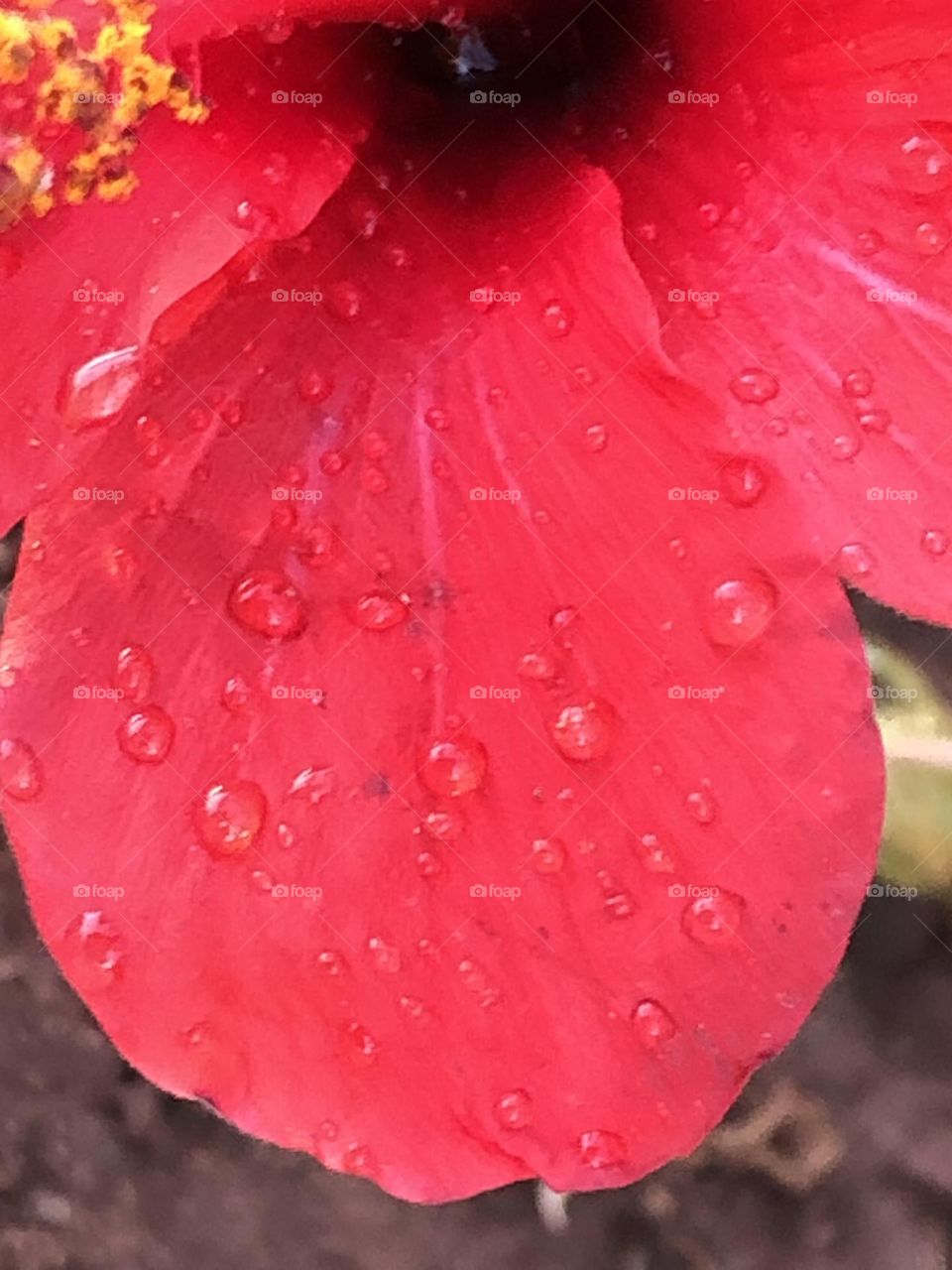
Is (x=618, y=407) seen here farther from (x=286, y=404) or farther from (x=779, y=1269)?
(x=779, y=1269)

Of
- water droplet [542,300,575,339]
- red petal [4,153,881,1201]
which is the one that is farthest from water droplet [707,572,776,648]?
water droplet [542,300,575,339]

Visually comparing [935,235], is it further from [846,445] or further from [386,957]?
[386,957]

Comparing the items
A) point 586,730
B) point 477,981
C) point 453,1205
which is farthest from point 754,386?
point 453,1205

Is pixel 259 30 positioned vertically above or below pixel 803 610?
above

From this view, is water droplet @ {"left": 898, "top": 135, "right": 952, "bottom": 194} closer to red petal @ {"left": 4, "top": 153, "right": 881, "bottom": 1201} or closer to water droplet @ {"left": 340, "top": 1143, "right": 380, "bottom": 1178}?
red petal @ {"left": 4, "top": 153, "right": 881, "bottom": 1201}

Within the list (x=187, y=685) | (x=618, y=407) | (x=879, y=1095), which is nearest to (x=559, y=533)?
(x=618, y=407)

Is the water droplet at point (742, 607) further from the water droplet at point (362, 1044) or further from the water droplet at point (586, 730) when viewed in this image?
the water droplet at point (362, 1044)

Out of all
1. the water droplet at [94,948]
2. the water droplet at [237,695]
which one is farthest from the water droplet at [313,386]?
the water droplet at [94,948]
